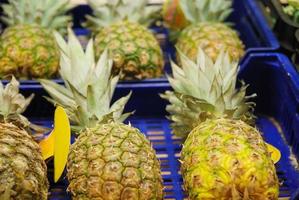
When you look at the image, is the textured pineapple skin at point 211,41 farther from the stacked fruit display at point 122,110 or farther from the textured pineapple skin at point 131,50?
the textured pineapple skin at point 131,50

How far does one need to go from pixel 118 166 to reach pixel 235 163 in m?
0.34

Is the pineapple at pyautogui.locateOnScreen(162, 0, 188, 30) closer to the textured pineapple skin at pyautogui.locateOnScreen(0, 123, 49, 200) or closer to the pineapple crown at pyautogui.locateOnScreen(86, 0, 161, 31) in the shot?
the pineapple crown at pyautogui.locateOnScreen(86, 0, 161, 31)

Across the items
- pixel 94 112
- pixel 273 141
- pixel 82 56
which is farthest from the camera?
pixel 273 141

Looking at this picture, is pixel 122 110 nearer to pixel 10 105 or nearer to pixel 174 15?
pixel 10 105

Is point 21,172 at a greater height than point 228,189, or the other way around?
point 21,172

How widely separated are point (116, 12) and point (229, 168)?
1165 millimetres

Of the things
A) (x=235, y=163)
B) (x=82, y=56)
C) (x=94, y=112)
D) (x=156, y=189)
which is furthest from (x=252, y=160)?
(x=82, y=56)

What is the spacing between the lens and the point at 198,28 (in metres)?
2.49

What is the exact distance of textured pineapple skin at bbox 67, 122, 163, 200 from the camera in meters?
1.55

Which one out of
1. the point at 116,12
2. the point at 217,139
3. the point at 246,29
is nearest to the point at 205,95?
the point at 217,139

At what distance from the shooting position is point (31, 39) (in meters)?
2.31

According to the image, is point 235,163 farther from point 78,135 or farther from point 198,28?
point 198,28

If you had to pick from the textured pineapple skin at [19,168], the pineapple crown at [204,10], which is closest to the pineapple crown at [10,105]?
the textured pineapple skin at [19,168]

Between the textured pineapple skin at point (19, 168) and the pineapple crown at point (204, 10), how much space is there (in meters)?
1.23
